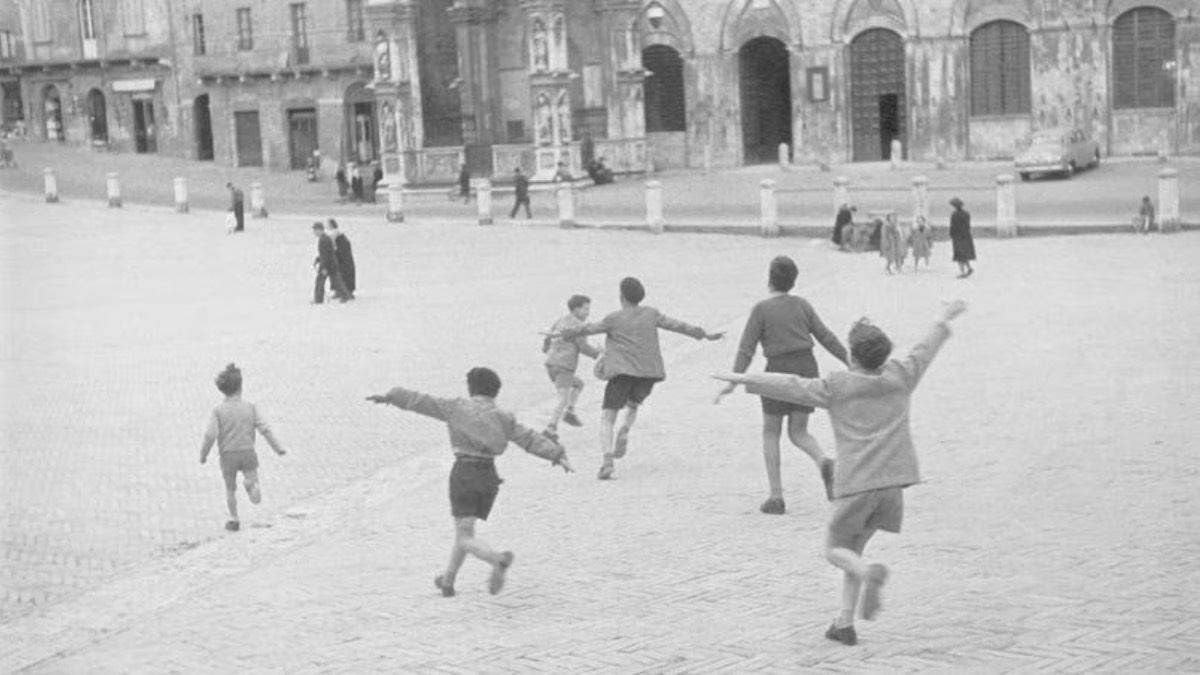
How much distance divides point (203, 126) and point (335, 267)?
34.7 meters

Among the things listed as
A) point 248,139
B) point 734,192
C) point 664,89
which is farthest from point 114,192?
point 734,192

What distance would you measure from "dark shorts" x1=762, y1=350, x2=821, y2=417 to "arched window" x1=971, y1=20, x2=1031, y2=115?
36.1 meters

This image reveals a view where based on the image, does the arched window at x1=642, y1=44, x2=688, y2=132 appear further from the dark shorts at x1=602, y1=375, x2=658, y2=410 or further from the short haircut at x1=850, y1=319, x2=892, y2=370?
the short haircut at x1=850, y1=319, x2=892, y2=370

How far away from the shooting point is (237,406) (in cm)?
1289

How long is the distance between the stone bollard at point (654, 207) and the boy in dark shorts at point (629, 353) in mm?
23651

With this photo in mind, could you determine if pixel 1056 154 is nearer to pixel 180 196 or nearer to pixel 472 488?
pixel 180 196

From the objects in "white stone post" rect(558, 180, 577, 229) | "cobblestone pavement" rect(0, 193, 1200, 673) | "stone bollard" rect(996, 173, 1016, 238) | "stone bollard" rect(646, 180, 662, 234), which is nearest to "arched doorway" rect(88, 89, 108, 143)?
"white stone post" rect(558, 180, 577, 229)

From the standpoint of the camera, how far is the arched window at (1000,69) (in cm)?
4634

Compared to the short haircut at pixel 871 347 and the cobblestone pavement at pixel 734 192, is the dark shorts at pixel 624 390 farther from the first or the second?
the cobblestone pavement at pixel 734 192

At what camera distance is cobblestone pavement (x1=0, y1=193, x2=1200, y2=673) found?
30.1 ft

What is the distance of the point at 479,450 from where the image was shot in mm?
10055

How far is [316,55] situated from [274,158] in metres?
3.73

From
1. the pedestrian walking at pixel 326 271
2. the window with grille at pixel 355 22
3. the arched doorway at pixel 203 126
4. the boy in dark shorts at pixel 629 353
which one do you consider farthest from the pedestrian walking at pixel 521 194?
the boy in dark shorts at pixel 629 353

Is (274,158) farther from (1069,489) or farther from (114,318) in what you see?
(1069,489)
